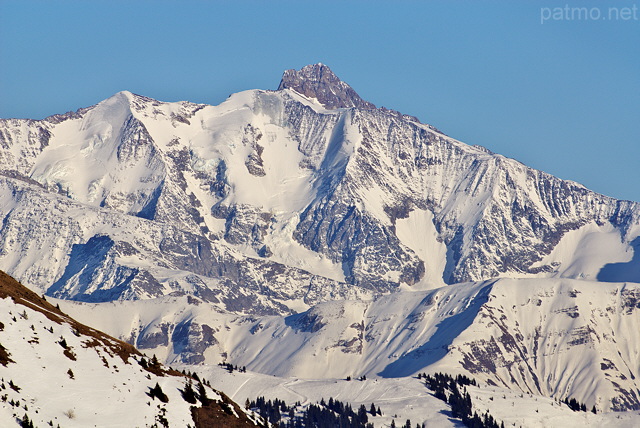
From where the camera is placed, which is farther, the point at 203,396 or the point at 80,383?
the point at 203,396

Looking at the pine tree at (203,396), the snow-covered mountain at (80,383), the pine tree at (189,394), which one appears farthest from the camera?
the pine tree at (203,396)

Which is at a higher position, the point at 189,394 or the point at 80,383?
the point at 189,394

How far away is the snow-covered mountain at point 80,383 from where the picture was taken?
→ 292 feet

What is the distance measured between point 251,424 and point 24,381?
23061 mm

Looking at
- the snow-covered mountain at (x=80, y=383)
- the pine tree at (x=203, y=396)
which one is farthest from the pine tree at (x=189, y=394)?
the pine tree at (x=203, y=396)

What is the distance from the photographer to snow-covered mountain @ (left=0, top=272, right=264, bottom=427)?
88.9 meters

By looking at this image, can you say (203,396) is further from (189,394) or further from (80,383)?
(80,383)

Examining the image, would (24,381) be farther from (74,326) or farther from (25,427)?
(74,326)

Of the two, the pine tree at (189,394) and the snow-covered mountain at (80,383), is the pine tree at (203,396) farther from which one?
the pine tree at (189,394)

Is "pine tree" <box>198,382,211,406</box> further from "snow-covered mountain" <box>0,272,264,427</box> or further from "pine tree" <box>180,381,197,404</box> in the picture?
"pine tree" <box>180,381,197,404</box>

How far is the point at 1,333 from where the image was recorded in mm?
96000

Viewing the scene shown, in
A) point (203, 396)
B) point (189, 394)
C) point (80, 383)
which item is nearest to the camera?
point (80, 383)

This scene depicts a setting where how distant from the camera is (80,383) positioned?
315 ft

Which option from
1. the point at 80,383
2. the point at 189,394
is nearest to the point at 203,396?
the point at 189,394
